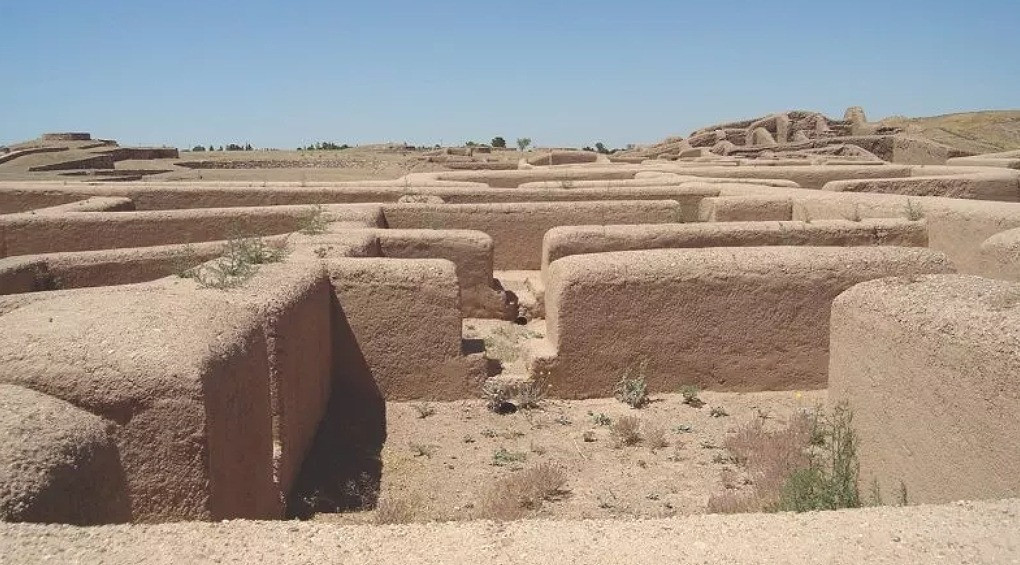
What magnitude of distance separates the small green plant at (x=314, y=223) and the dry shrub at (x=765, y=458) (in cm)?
410

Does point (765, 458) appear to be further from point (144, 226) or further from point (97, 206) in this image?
point (97, 206)

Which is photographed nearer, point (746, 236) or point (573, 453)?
point (573, 453)

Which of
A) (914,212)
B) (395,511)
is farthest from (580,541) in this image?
(914,212)

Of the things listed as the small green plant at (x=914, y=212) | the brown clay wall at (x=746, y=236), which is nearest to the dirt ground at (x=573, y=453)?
the brown clay wall at (x=746, y=236)

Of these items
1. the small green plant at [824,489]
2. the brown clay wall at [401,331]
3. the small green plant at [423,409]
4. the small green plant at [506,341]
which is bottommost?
the small green plant at [423,409]

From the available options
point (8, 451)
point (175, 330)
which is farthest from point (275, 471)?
point (8, 451)

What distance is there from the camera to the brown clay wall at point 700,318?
589 cm

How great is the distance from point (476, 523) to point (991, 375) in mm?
2162

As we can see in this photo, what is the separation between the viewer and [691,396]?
19.4 feet

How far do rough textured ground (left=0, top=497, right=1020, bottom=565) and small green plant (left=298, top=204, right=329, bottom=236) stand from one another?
16.7ft

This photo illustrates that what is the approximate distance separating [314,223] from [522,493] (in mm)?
4114

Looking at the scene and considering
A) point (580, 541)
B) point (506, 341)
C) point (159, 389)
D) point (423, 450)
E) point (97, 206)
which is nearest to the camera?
point (580, 541)

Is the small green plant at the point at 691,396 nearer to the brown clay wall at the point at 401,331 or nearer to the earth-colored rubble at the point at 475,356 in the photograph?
the earth-colored rubble at the point at 475,356

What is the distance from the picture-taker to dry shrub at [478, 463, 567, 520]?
4.18 metres
